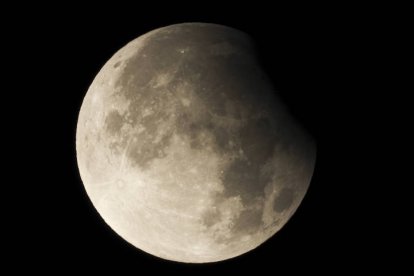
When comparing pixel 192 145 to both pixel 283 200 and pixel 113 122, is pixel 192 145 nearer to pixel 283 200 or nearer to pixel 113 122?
pixel 113 122

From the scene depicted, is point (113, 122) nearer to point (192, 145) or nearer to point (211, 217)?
point (192, 145)

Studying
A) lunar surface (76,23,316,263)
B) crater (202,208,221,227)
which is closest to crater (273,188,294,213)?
lunar surface (76,23,316,263)

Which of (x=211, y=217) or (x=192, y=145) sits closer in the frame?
(x=192, y=145)

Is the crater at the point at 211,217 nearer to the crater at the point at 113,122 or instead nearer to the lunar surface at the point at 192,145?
the lunar surface at the point at 192,145

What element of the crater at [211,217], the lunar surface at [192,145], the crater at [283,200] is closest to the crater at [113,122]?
the lunar surface at [192,145]

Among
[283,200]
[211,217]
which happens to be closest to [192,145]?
[211,217]

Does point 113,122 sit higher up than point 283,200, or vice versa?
point 113,122

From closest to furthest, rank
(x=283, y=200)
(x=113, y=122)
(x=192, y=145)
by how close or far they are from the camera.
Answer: (x=192, y=145), (x=113, y=122), (x=283, y=200)

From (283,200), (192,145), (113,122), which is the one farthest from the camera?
(283,200)

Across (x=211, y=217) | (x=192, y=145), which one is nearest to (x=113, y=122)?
(x=192, y=145)

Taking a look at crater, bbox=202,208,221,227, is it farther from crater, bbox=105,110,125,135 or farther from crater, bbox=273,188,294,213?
crater, bbox=105,110,125,135
